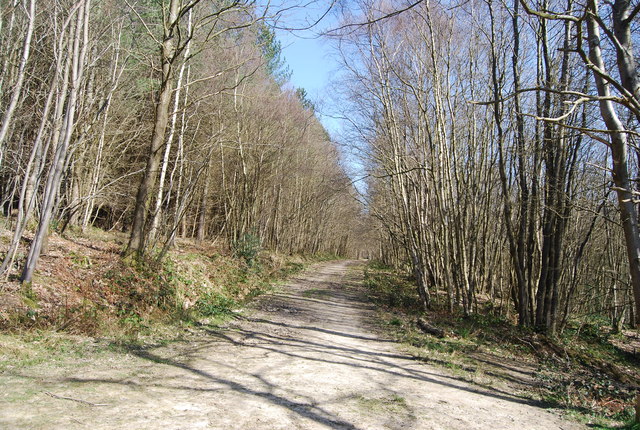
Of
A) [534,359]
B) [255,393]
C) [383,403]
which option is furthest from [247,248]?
[383,403]

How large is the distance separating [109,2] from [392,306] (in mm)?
10859

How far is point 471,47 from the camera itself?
12.9m

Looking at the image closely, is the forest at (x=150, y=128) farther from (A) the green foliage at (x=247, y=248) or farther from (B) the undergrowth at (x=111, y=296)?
(A) the green foliage at (x=247, y=248)

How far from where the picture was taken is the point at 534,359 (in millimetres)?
8148

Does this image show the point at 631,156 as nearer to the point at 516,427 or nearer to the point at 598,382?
the point at 598,382

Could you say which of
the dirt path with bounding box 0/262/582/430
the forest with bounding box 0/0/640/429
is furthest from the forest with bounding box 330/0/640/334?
the dirt path with bounding box 0/262/582/430

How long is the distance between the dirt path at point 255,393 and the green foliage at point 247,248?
10156 mm

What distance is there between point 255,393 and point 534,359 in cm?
601

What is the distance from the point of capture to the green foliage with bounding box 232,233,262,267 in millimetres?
17203

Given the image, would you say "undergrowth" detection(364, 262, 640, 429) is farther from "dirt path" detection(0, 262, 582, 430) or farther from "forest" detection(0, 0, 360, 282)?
"forest" detection(0, 0, 360, 282)

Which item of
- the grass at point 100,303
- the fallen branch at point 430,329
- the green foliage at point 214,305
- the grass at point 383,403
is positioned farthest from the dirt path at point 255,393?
the fallen branch at point 430,329

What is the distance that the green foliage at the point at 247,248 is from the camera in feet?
56.4

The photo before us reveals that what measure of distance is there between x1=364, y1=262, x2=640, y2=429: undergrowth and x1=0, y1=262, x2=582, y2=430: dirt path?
0.56 m

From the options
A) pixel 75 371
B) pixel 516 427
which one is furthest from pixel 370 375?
pixel 75 371
